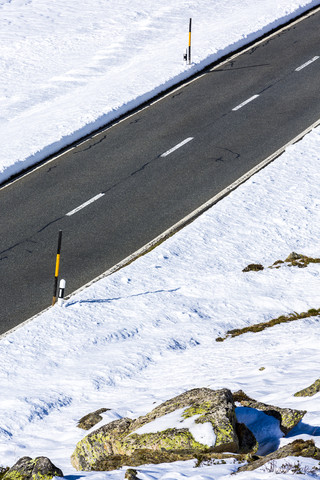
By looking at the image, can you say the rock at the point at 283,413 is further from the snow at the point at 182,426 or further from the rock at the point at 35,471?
the rock at the point at 35,471

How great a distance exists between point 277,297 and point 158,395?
3.79m

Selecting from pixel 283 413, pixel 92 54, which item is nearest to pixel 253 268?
pixel 283 413

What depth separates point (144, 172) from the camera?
60.0 feet

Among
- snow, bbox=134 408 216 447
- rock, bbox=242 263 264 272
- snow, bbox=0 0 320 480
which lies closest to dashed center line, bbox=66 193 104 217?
snow, bbox=0 0 320 480

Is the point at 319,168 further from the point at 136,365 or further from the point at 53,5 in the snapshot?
the point at 53,5

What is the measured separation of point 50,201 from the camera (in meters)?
17.1

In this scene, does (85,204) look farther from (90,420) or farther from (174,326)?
(90,420)

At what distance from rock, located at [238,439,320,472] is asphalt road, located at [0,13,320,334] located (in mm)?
6666

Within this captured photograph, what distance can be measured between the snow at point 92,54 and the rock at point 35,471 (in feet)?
38.9

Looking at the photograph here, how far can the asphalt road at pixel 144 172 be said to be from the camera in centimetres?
1466

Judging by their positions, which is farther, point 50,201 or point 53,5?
point 53,5

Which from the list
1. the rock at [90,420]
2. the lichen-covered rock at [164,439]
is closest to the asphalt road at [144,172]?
the rock at [90,420]

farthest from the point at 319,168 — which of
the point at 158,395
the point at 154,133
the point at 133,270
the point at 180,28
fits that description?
the point at 180,28

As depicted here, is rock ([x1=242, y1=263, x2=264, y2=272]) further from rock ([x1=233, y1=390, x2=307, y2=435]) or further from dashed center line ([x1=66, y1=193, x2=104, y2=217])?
rock ([x1=233, y1=390, x2=307, y2=435])
